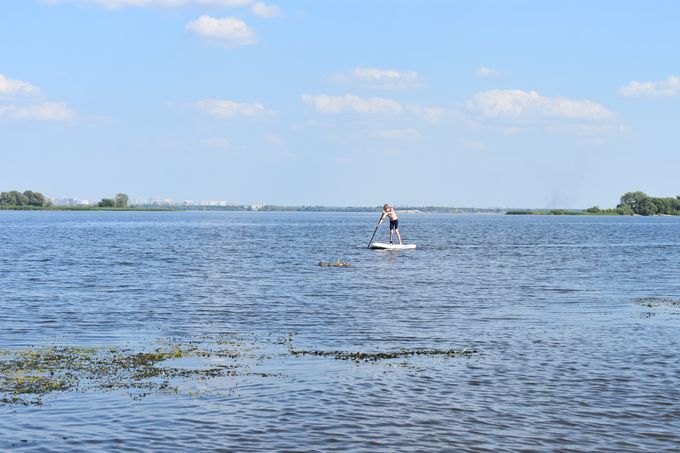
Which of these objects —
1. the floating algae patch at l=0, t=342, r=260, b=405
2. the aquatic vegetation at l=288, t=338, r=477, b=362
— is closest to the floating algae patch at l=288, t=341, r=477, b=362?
the aquatic vegetation at l=288, t=338, r=477, b=362

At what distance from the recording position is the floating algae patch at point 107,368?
60.2ft

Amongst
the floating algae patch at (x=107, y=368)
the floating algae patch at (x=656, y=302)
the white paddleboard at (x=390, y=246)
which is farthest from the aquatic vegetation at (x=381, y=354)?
the white paddleboard at (x=390, y=246)

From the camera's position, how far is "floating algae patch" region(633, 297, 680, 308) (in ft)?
113

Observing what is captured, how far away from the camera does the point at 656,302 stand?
35688 mm

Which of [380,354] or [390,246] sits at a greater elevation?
[390,246]

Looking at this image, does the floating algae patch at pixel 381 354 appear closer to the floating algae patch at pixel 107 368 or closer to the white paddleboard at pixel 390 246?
the floating algae patch at pixel 107 368

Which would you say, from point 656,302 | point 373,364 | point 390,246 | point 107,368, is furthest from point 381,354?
point 390,246

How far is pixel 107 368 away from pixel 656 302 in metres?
24.4

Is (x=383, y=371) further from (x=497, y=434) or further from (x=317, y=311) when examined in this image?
(x=317, y=311)

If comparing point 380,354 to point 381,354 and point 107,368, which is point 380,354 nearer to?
point 381,354

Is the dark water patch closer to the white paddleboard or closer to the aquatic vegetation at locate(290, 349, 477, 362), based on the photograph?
the aquatic vegetation at locate(290, 349, 477, 362)

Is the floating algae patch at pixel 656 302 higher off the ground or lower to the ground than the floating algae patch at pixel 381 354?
higher

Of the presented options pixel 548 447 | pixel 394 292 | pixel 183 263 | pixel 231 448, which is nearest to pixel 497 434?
pixel 548 447

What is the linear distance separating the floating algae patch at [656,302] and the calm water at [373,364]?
2.62ft
